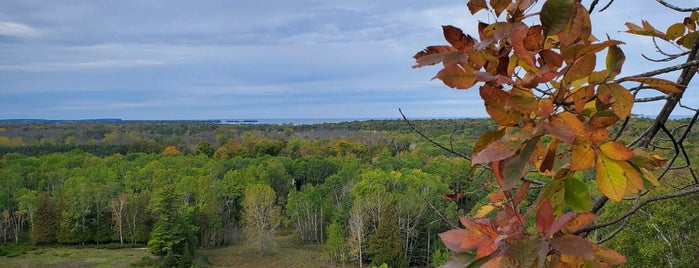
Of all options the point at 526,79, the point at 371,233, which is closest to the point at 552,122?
the point at 526,79

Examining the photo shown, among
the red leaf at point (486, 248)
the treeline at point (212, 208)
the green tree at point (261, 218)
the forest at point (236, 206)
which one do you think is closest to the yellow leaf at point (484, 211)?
the red leaf at point (486, 248)

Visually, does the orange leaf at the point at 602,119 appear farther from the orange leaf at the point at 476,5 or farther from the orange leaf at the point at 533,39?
the orange leaf at the point at 476,5

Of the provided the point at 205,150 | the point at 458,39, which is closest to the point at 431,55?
the point at 458,39

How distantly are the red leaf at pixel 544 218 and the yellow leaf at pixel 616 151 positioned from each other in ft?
0.31

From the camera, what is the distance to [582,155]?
2.01 ft

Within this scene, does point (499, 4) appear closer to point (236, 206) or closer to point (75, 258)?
point (75, 258)

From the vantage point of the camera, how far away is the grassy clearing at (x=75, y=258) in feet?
86.9

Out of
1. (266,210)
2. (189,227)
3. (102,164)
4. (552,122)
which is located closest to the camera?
(552,122)

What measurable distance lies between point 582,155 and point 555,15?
0.54 feet

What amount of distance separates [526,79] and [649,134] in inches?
18.8

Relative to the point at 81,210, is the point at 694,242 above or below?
above

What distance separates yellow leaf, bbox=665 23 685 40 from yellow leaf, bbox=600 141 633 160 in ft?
2.70

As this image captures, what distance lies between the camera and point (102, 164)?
43844mm

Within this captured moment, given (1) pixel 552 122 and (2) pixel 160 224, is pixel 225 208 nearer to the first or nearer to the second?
(2) pixel 160 224
